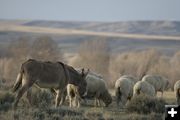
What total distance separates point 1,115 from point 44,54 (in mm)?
40131

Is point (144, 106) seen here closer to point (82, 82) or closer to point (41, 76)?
point (82, 82)

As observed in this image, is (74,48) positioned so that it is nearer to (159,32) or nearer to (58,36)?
(58,36)

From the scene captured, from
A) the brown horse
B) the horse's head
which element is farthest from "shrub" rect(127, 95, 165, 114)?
the brown horse

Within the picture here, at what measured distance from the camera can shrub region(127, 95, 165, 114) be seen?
18.4m

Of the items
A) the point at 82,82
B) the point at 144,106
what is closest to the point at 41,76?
the point at 82,82

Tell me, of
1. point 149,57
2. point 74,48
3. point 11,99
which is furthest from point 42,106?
point 74,48

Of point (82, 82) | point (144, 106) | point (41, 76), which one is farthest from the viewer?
point (82, 82)

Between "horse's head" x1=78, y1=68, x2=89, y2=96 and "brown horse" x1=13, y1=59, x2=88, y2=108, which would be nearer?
"brown horse" x1=13, y1=59, x2=88, y2=108

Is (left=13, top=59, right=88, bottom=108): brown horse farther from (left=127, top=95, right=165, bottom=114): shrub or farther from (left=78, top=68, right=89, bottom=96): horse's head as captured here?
(left=127, top=95, right=165, bottom=114): shrub

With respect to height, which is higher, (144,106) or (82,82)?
(82,82)

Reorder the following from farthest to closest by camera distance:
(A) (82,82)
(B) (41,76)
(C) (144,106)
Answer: (A) (82,82), (C) (144,106), (B) (41,76)

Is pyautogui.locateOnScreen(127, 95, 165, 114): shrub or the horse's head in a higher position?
the horse's head

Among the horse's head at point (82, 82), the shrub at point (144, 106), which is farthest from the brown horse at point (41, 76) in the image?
the shrub at point (144, 106)

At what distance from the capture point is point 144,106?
1856 centimetres
